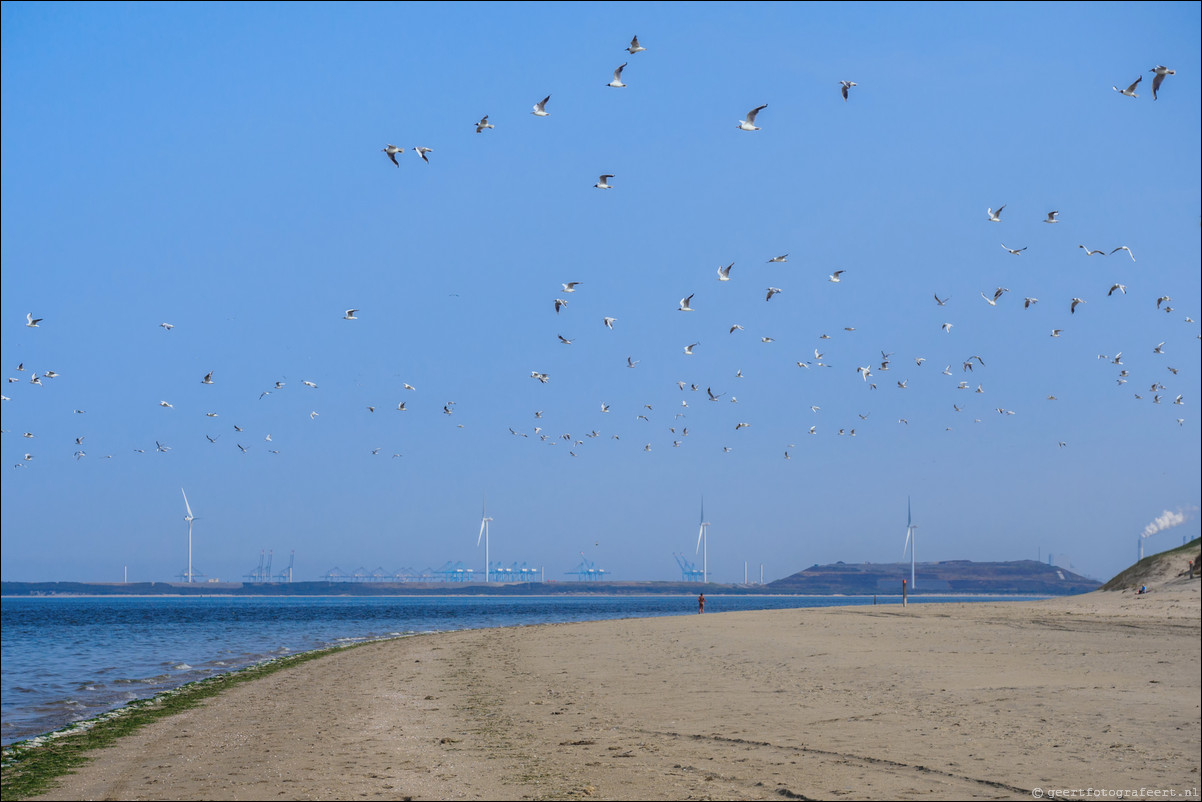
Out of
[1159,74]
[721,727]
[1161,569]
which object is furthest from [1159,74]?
[1161,569]

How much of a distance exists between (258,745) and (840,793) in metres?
12.4

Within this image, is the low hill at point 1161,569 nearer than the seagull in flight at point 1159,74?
No

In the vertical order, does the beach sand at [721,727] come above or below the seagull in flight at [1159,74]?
below

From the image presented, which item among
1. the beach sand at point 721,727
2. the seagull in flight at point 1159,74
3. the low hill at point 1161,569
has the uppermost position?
the seagull in flight at point 1159,74

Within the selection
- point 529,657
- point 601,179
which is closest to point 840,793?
point 601,179

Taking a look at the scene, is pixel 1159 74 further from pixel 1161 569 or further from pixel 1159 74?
pixel 1161 569

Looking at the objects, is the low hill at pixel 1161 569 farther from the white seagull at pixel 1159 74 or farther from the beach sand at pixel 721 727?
the white seagull at pixel 1159 74

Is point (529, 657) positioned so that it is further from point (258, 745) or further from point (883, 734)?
point (883, 734)

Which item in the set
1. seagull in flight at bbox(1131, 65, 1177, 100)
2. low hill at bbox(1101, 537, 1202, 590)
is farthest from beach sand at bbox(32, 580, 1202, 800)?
low hill at bbox(1101, 537, 1202, 590)

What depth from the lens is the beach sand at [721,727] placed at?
14727mm

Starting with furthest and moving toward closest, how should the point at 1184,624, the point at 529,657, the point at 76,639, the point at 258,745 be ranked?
1. the point at 76,639
2. the point at 529,657
3. the point at 1184,624
4. the point at 258,745

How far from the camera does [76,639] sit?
74562 mm

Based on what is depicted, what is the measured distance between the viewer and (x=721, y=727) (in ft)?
62.4

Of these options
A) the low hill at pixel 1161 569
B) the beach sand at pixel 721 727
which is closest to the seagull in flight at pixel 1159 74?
the beach sand at pixel 721 727
